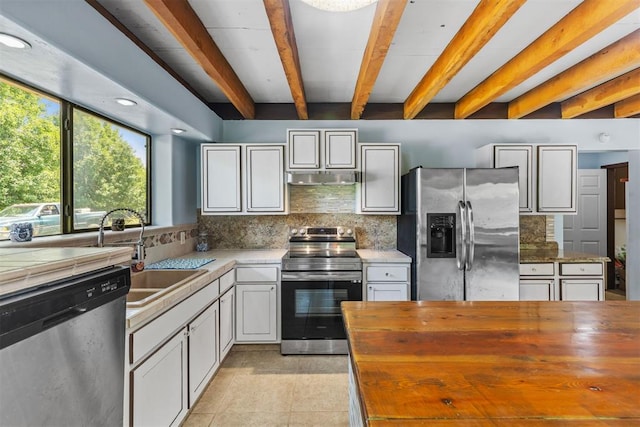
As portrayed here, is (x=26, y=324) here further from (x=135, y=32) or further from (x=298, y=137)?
(x=298, y=137)

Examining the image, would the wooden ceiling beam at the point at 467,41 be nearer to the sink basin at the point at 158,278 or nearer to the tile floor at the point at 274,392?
the sink basin at the point at 158,278

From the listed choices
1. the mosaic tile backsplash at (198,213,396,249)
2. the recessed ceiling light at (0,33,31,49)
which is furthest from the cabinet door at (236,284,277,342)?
the recessed ceiling light at (0,33,31,49)

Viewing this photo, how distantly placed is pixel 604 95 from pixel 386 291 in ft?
8.98

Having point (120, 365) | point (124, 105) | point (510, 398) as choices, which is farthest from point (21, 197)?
point (510, 398)

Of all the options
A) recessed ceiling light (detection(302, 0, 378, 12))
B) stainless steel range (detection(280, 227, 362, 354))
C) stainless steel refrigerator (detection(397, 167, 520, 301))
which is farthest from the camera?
stainless steel range (detection(280, 227, 362, 354))

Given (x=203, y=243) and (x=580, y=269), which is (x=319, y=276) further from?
(x=580, y=269)

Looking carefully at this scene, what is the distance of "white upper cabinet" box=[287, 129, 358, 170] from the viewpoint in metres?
3.18

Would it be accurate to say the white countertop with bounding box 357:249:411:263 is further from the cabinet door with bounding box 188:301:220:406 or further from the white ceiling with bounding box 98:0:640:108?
the white ceiling with bounding box 98:0:640:108

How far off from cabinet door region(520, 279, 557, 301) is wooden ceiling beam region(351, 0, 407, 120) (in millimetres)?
2338

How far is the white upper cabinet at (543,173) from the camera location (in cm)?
318

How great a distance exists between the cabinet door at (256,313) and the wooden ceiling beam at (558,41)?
269 centimetres

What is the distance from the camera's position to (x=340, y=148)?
3.19 metres

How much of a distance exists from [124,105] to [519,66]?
289 cm

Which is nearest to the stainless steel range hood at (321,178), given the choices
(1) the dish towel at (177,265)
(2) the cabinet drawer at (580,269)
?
(1) the dish towel at (177,265)
